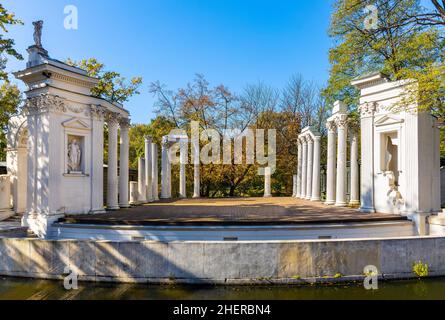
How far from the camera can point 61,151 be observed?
16.2 meters

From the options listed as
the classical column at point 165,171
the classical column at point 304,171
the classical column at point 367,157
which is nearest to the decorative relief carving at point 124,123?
the classical column at point 165,171

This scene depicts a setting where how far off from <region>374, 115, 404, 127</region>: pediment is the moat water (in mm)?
8448

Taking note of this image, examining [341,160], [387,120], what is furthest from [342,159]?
[387,120]

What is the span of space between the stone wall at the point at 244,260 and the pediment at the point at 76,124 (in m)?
8.38

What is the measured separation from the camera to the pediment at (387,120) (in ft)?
52.3

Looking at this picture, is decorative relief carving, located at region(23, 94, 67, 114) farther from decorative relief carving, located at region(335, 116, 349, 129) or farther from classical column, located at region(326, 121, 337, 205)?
classical column, located at region(326, 121, 337, 205)

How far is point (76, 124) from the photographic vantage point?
663 inches

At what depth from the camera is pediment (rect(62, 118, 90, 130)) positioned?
16.3 metres

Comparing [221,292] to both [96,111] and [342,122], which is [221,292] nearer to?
[96,111]

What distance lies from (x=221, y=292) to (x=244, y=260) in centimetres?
104

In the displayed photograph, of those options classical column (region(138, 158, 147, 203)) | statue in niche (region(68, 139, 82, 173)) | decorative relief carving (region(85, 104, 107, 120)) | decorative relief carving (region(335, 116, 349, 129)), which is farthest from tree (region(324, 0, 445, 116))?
classical column (region(138, 158, 147, 203))
